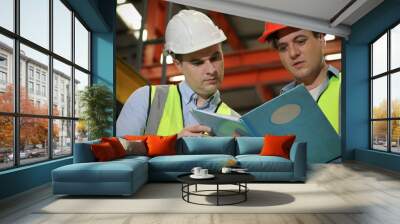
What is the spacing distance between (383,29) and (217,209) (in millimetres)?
6131

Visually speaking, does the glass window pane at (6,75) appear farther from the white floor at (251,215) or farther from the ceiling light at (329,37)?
the ceiling light at (329,37)

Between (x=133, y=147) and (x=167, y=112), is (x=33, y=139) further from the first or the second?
(x=167, y=112)

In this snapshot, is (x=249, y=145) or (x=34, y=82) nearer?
(x=34, y=82)

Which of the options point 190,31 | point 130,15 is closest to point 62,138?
point 130,15

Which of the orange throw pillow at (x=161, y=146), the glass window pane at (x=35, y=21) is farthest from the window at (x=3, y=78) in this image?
the orange throw pillow at (x=161, y=146)

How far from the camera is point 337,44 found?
878 cm

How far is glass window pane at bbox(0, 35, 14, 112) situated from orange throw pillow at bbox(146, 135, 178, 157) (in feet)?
7.26

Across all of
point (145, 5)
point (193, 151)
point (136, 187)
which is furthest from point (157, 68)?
point (136, 187)

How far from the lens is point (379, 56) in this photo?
8.73 meters

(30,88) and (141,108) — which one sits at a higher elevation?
(30,88)

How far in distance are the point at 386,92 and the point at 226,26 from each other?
3613mm

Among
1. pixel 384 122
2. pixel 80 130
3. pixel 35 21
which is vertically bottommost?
pixel 80 130

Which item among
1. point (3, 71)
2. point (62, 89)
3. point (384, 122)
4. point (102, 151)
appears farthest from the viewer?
point (384, 122)

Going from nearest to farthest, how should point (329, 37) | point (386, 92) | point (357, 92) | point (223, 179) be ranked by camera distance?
point (223, 179)
point (386, 92)
point (329, 37)
point (357, 92)
